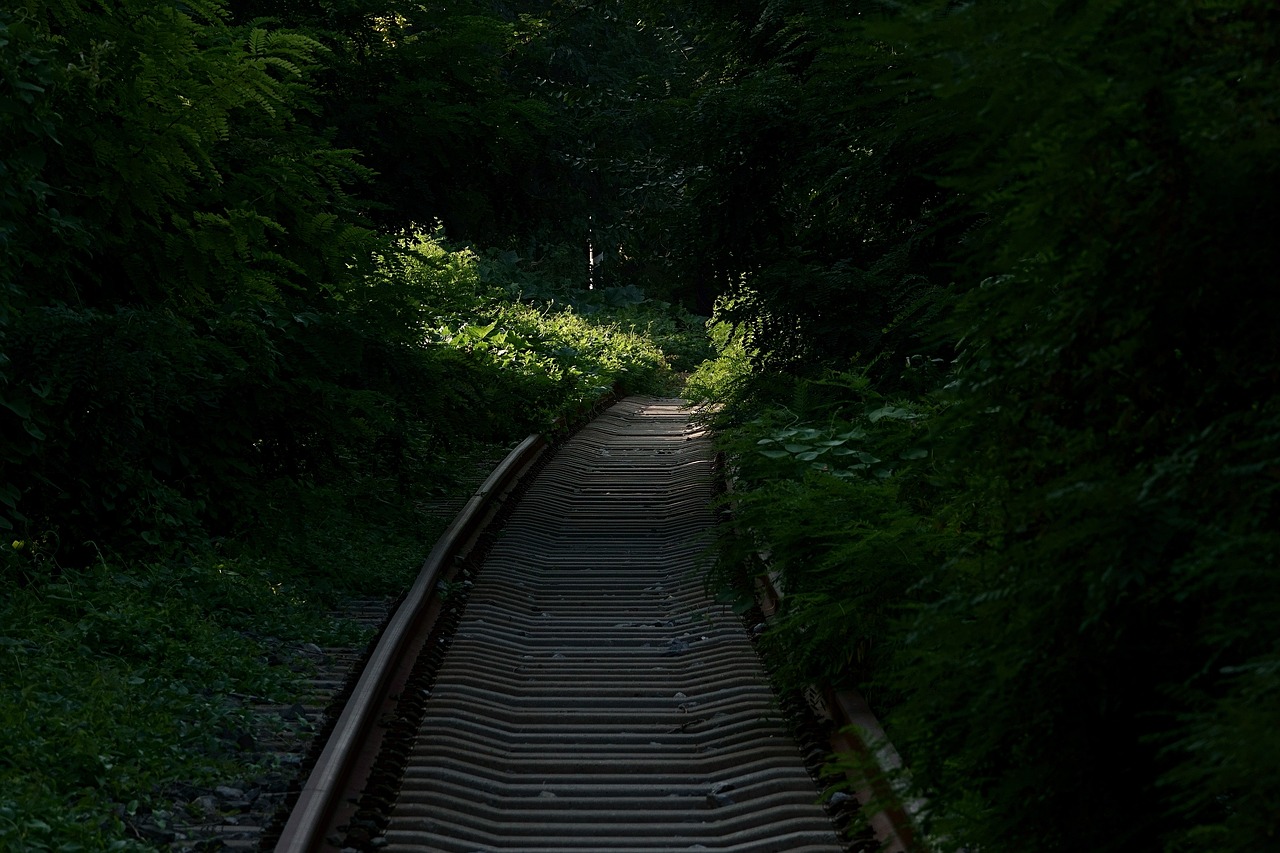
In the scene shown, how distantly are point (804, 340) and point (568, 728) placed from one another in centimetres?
815

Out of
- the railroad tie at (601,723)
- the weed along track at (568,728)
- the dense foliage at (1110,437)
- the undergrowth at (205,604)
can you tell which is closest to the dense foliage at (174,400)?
the undergrowth at (205,604)

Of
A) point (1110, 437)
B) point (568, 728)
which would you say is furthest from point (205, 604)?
point (1110, 437)

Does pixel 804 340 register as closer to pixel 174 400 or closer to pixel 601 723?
pixel 174 400

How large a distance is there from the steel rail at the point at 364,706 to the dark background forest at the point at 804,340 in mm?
543

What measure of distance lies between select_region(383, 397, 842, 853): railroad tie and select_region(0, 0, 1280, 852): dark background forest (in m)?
0.58

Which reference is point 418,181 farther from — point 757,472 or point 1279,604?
point 1279,604

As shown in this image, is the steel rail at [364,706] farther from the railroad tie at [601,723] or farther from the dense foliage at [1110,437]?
the dense foliage at [1110,437]

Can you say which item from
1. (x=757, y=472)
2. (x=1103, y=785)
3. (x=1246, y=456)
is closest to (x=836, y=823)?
(x=1103, y=785)

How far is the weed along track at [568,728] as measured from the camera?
4.92 metres

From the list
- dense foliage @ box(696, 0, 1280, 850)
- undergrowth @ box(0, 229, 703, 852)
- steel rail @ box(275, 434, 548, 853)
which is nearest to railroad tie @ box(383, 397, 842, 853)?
steel rail @ box(275, 434, 548, 853)

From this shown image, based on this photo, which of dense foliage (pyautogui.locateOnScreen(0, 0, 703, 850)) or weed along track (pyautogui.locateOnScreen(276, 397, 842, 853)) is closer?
weed along track (pyautogui.locateOnScreen(276, 397, 842, 853))

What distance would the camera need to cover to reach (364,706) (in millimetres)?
5789

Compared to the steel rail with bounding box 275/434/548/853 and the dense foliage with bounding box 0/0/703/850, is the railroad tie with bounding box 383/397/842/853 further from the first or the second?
the dense foliage with bounding box 0/0/703/850

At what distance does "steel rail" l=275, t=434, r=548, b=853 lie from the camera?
459 cm
